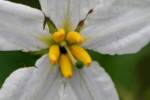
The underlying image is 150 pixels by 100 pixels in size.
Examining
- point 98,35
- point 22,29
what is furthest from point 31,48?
point 98,35

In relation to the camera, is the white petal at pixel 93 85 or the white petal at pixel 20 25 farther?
the white petal at pixel 93 85

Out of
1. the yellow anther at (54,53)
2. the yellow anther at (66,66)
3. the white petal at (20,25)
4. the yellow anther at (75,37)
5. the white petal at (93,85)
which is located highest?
the white petal at (20,25)

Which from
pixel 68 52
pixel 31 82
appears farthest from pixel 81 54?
pixel 31 82

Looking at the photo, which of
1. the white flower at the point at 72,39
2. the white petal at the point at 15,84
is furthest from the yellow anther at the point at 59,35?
the white petal at the point at 15,84

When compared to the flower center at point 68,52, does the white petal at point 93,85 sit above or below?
below

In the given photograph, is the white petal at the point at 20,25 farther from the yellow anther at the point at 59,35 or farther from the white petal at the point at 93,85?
the white petal at the point at 93,85

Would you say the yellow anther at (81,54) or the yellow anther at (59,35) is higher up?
the yellow anther at (59,35)

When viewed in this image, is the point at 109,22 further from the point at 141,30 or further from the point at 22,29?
the point at 22,29

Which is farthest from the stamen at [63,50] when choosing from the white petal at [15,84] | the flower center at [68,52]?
the white petal at [15,84]
